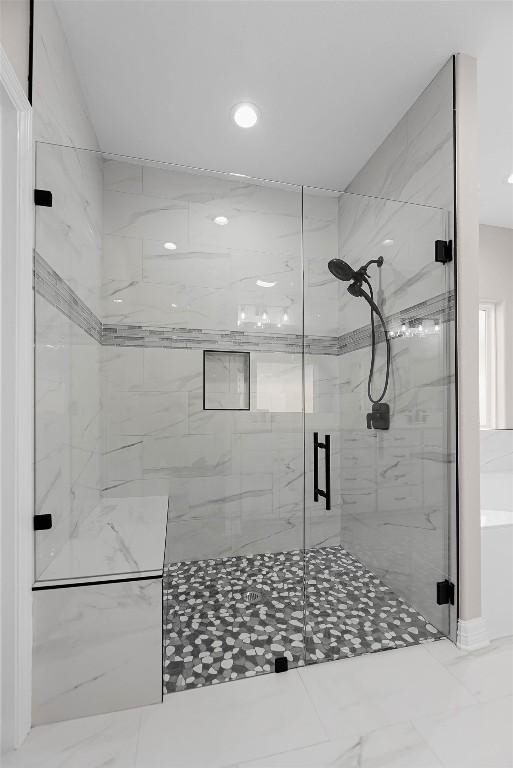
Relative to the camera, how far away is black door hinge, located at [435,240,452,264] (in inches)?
Result: 76.7

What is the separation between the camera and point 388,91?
219 cm

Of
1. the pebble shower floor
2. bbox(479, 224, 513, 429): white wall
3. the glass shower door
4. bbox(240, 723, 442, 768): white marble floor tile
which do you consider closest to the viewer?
bbox(240, 723, 442, 768): white marble floor tile

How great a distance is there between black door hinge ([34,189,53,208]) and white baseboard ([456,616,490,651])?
2.41 m

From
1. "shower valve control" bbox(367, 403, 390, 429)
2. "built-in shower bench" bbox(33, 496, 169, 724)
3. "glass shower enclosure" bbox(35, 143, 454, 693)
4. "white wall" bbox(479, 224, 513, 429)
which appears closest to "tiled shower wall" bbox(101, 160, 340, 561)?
"glass shower enclosure" bbox(35, 143, 454, 693)

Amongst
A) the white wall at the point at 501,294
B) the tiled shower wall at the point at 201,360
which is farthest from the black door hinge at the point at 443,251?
the white wall at the point at 501,294

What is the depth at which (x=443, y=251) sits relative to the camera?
196cm

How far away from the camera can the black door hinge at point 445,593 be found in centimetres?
189

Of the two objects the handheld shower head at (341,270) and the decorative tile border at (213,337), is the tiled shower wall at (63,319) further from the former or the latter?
the handheld shower head at (341,270)

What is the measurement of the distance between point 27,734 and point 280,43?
2865mm

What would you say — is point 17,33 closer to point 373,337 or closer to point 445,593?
point 373,337

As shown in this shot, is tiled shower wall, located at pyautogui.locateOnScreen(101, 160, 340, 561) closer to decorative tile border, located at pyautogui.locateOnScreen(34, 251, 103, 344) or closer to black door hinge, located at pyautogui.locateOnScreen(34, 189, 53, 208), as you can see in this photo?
decorative tile border, located at pyautogui.locateOnScreen(34, 251, 103, 344)

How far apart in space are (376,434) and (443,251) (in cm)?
91

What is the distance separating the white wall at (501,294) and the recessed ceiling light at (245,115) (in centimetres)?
226

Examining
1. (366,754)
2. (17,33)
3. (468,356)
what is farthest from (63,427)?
(468,356)
